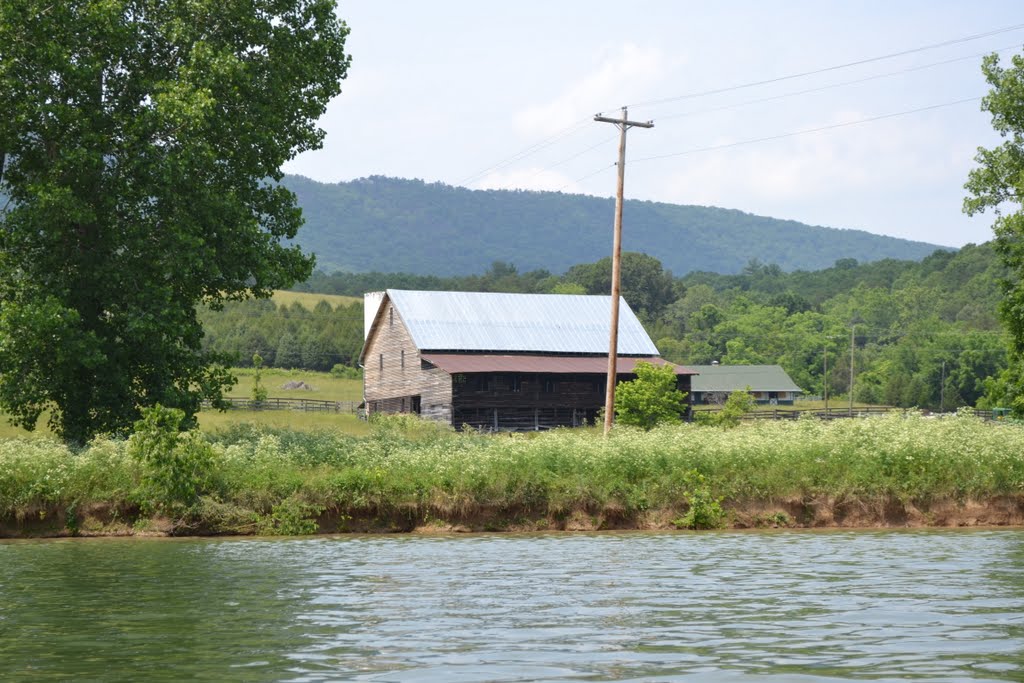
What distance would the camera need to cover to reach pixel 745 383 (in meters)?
137

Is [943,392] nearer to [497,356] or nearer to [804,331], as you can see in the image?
[804,331]

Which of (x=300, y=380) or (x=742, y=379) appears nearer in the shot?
(x=300, y=380)

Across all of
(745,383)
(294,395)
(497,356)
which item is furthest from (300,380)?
(497,356)

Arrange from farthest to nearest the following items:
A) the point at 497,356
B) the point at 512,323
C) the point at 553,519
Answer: the point at 512,323 < the point at 497,356 < the point at 553,519

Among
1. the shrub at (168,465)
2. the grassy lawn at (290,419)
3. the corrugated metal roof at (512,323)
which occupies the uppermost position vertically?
the corrugated metal roof at (512,323)

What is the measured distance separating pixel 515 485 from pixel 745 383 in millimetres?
111473

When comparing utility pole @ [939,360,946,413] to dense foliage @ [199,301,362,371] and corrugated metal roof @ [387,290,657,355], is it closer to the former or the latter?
corrugated metal roof @ [387,290,657,355]

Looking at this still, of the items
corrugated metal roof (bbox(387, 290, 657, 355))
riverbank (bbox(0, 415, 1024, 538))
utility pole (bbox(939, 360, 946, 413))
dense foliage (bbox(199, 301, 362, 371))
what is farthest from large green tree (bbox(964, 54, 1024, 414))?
dense foliage (bbox(199, 301, 362, 371))

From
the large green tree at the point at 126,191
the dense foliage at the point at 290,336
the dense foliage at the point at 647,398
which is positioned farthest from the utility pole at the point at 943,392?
the large green tree at the point at 126,191

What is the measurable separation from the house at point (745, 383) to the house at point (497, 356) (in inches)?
2315

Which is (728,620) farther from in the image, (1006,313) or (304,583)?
(1006,313)

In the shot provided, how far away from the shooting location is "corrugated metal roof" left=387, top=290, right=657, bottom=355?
69.0m

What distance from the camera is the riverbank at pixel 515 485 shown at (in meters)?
27.1

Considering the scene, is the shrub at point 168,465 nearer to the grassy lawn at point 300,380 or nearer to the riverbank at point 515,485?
the riverbank at point 515,485
